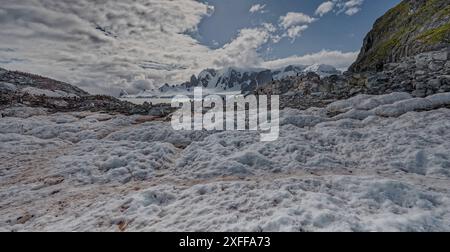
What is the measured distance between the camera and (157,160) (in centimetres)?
1555

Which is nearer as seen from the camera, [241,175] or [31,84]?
[241,175]

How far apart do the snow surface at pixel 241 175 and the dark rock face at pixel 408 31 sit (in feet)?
138

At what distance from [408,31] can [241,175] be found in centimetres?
10281

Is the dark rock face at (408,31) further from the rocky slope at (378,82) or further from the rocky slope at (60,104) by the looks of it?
the rocky slope at (60,104)

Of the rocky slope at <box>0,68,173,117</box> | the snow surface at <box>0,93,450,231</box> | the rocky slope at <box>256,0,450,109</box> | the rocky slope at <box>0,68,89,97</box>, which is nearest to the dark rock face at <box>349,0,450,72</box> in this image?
the rocky slope at <box>256,0,450,109</box>

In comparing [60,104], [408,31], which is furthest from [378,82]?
[408,31]

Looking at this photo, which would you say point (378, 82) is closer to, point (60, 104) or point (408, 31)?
point (60, 104)

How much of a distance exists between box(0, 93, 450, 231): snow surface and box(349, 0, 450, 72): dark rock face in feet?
138

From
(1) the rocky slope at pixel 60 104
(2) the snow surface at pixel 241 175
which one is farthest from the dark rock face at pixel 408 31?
(1) the rocky slope at pixel 60 104

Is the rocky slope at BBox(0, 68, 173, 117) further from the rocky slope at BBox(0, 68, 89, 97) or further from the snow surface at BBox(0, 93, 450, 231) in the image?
the snow surface at BBox(0, 93, 450, 231)

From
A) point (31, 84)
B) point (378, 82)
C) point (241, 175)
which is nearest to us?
point (241, 175)

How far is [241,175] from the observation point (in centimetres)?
1288

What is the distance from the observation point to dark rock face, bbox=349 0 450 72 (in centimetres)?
6516
